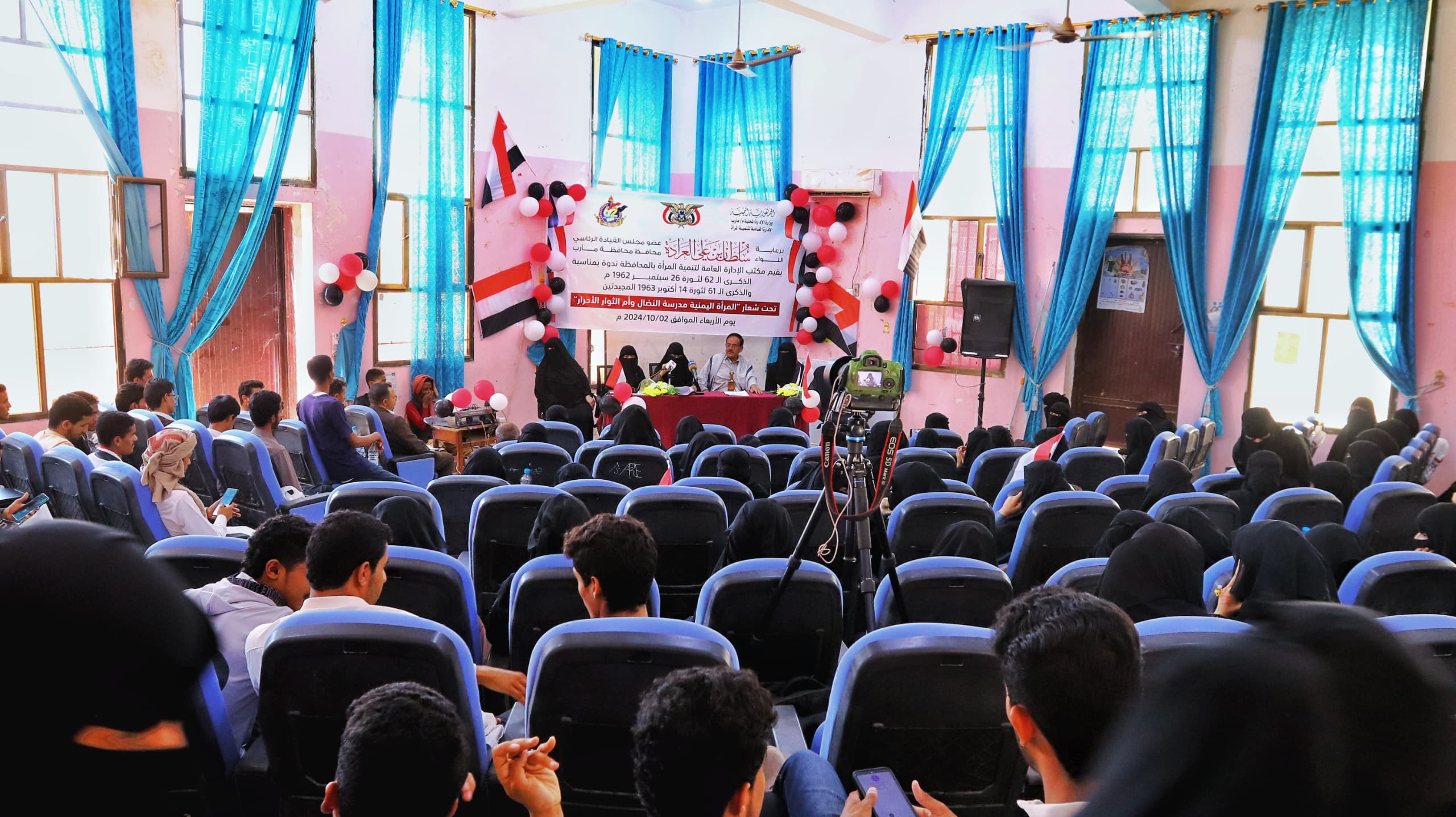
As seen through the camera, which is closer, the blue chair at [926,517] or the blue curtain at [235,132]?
the blue chair at [926,517]

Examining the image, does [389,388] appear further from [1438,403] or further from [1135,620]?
[1438,403]

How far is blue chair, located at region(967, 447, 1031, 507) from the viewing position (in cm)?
588

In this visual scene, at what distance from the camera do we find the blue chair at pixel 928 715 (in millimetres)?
2145

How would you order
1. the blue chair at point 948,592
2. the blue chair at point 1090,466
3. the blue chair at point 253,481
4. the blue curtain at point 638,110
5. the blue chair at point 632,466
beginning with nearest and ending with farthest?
the blue chair at point 948,592 < the blue chair at point 253,481 < the blue chair at point 632,466 < the blue chair at point 1090,466 < the blue curtain at point 638,110

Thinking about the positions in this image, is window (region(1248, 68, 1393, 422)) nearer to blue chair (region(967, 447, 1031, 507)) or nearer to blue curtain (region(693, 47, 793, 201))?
blue chair (region(967, 447, 1031, 507))

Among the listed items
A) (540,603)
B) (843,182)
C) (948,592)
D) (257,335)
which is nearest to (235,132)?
(257,335)

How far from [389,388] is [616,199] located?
398 cm

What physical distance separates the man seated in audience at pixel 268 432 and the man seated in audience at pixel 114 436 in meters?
0.66

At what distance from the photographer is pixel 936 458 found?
224 inches

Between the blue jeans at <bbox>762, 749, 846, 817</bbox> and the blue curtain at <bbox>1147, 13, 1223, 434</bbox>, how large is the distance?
8344mm

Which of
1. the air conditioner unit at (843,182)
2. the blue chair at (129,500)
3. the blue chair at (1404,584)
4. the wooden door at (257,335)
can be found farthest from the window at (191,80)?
the blue chair at (1404,584)

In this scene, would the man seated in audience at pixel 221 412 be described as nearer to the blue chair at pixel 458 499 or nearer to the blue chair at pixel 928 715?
the blue chair at pixel 458 499

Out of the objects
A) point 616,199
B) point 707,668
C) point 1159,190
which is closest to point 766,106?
point 616,199

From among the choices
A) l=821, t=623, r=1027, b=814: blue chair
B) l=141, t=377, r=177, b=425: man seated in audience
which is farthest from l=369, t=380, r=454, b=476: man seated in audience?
l=821, t=623, r=1027, b=814: blue chair
